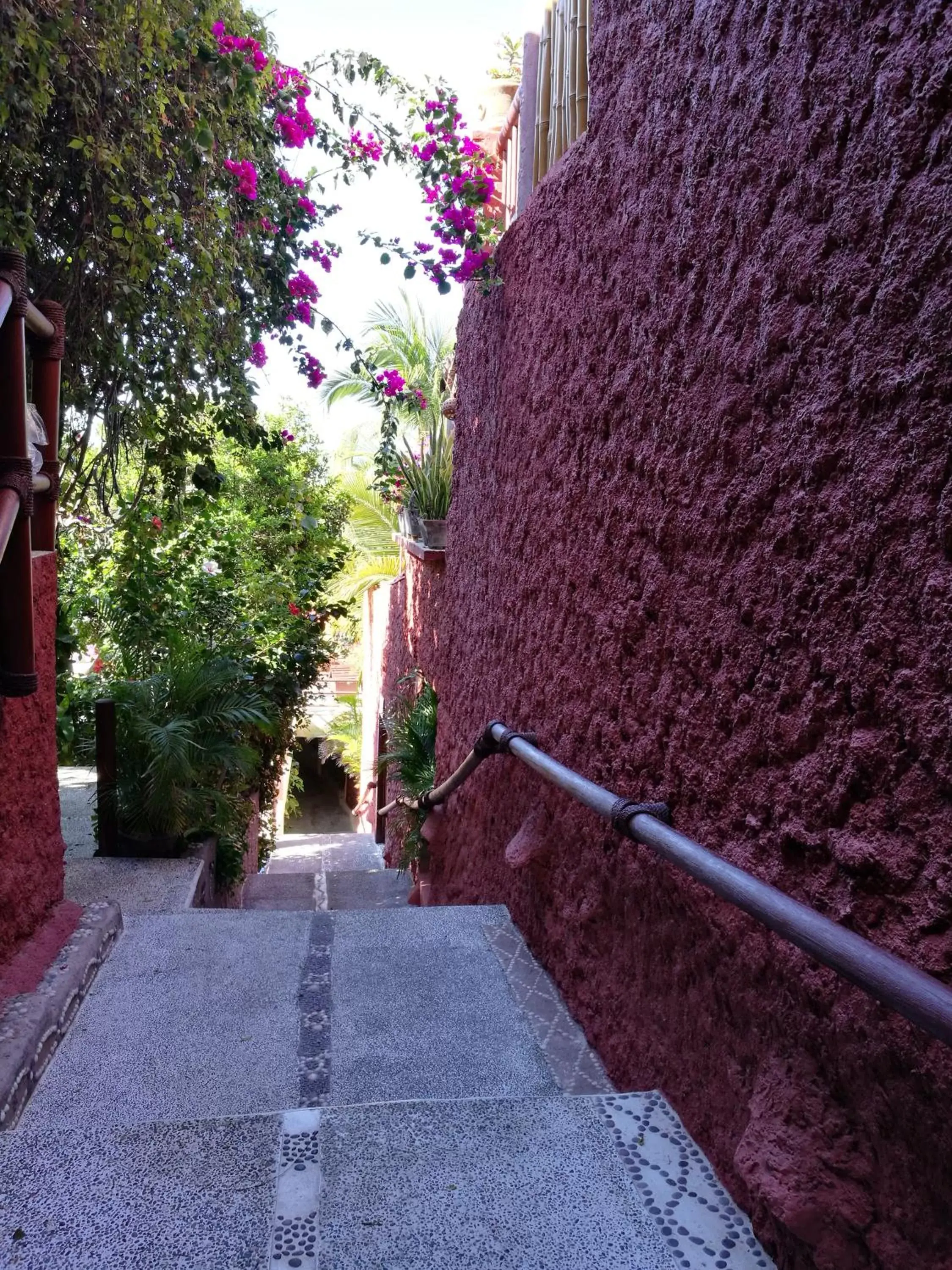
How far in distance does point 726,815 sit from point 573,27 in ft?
8.52

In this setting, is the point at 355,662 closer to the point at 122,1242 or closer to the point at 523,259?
the point at 523,259

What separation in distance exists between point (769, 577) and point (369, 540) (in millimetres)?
12048

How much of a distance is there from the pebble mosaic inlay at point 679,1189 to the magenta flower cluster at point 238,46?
3312 mm

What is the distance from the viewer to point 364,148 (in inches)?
183

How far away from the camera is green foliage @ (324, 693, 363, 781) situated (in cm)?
1446

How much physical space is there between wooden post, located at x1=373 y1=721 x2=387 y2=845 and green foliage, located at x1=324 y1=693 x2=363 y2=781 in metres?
2.98

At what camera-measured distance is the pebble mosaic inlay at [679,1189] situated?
59.5 inches

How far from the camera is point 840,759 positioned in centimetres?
135

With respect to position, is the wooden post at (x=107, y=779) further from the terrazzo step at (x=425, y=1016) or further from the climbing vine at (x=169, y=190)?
the terrazzo step at (x=425, y=1016)

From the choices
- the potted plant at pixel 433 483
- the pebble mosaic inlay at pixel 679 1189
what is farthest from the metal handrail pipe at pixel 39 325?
the potted plant at pixel 433 483

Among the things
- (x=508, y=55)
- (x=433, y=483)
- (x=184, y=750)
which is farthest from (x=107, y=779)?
(x=508, y=55)

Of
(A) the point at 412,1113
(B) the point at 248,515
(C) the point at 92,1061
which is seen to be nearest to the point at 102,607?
(B) the point at 248,515

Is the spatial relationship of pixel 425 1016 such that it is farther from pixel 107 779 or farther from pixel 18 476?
pixel 107 779

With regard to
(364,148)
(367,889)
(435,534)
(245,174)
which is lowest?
(367,889)
